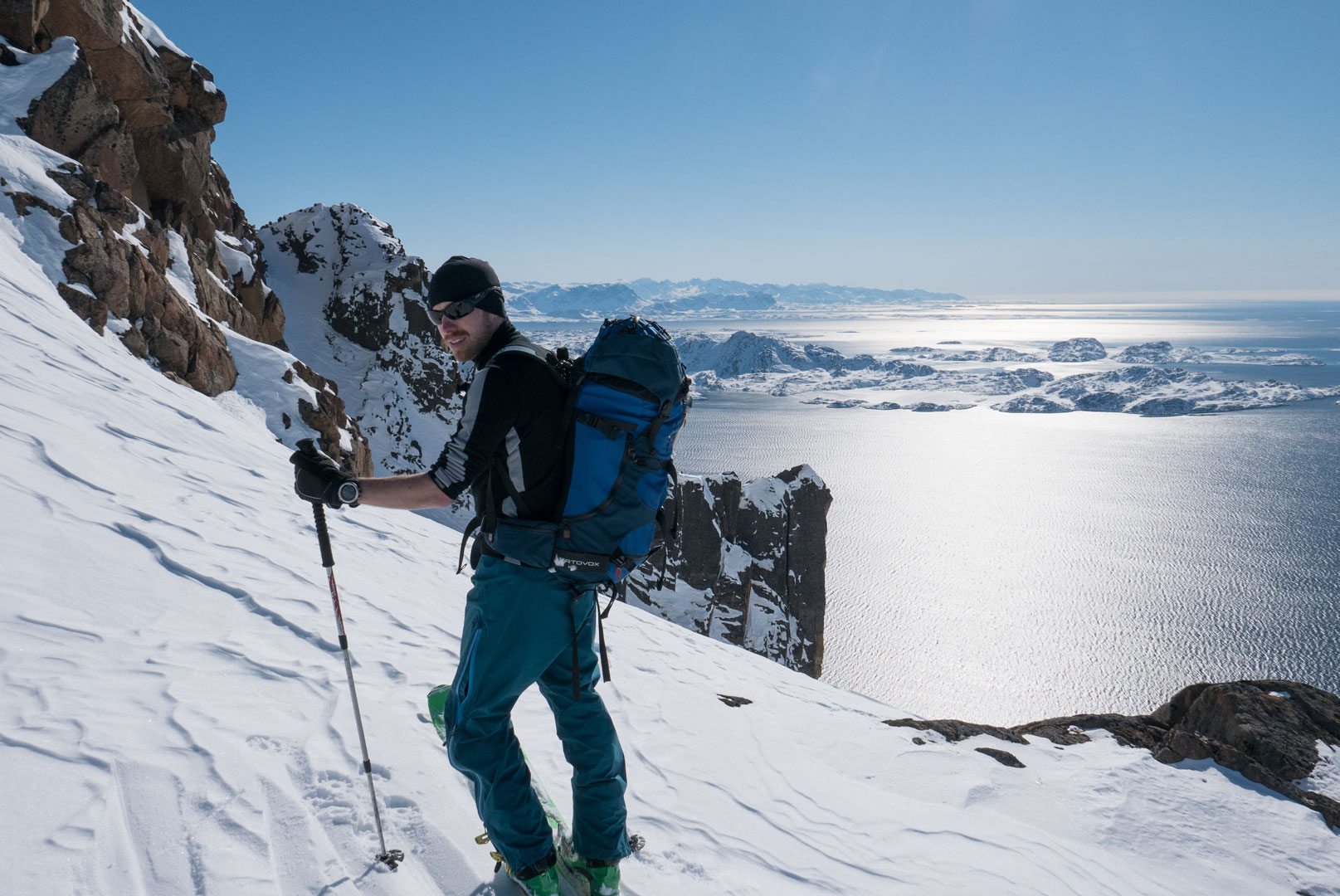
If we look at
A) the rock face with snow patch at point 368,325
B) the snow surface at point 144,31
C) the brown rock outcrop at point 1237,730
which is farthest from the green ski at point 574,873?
the rock face with snow patch at point 368,325

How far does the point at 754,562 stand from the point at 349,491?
40.0 m

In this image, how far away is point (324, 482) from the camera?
2936 millimetres

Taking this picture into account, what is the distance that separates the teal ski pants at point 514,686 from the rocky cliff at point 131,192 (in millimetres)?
14157

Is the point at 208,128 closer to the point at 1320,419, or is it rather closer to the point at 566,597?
the point at 566,597

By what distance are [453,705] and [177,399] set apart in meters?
11.3

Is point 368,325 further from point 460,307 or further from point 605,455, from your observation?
point 605,455

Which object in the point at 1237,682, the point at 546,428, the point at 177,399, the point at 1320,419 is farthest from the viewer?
the point at 1320,419

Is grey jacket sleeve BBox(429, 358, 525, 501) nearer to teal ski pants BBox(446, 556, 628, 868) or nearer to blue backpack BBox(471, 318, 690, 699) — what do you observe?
blue backpack BBox(471, 318, 690, 699)

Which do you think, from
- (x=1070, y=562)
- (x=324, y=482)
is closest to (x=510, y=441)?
(x=324, y=482)

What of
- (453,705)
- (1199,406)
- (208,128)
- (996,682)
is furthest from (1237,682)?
(1199,406)

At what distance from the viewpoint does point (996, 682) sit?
60219 millimetres

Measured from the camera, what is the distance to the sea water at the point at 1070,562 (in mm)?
59781

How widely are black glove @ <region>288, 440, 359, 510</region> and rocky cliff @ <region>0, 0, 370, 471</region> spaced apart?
529 inches

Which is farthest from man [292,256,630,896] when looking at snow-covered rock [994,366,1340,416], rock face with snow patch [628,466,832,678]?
snow-covered rock [994,366,1340,416]
